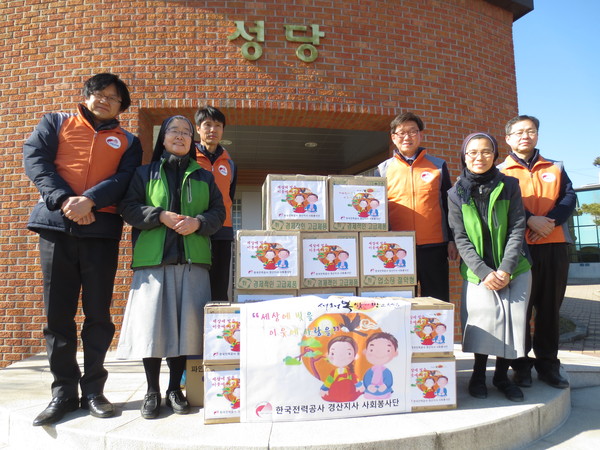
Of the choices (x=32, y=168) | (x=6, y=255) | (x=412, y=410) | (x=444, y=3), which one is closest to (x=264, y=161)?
(x=444, y=3)

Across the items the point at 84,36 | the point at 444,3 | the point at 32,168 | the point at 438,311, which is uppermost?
the point at 444,3

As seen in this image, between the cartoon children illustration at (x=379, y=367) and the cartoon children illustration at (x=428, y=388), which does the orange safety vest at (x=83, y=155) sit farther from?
the cartoon children illustration at (x=428, y=388)

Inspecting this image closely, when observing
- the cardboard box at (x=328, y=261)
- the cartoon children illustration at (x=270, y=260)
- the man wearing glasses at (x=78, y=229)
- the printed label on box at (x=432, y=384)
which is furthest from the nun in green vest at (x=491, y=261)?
the man wearing glasses at (x=78, y=229)

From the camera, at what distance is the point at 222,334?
2541mm

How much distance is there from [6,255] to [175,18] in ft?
11.2

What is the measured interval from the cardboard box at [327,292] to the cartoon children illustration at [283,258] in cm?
21

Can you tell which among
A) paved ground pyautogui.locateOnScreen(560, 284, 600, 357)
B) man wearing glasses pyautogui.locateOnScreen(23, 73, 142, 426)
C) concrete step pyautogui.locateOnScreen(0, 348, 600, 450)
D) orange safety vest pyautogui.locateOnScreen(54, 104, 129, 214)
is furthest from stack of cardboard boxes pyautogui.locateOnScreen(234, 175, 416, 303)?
paved ground pyautogui.locateOnScreen(560, 284, 600, 357)

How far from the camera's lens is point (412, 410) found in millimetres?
2621

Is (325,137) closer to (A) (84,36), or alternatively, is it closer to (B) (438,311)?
(A) (84,36)

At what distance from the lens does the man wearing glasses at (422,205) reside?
323cm

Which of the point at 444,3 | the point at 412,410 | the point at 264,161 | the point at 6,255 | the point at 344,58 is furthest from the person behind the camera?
the point at 264,161

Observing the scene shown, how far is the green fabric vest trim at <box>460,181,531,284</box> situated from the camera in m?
2.91

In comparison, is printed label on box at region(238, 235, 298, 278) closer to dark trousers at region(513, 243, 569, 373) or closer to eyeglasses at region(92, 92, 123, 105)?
eyeglasses at region(92, 92, 123, 105)

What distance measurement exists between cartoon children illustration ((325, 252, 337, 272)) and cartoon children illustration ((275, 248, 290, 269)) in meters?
0.28
